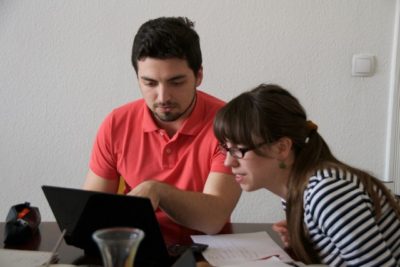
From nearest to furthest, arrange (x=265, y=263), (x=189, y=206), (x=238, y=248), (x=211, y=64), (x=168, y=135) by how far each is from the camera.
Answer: (x=265, y=263) → (x=238, y=248) → (x=189, y=206) → (x=168, y=135) → (x=211, y=64)

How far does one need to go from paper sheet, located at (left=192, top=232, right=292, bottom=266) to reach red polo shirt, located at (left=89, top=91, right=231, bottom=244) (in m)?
0.26

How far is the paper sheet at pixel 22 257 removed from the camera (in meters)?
0.94

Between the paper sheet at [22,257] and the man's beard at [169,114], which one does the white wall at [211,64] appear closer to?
the man's beard at [169,114]

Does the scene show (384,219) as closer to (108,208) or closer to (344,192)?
(344,192)

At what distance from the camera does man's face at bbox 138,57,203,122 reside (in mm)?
1395

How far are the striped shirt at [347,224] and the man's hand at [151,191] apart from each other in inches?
14.5

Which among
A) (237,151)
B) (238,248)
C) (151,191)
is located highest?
(237,151)

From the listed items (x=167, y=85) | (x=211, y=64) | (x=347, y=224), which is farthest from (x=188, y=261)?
(x=211, y=64)

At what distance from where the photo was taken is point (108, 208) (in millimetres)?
950

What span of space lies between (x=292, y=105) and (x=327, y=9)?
118 cm

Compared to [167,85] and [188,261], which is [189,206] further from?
[188,261]

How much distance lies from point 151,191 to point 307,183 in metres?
0.39

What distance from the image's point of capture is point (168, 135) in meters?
1.51

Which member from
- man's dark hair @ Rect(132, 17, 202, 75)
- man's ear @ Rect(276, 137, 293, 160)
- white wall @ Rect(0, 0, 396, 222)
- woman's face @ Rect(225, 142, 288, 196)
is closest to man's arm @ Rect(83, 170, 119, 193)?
man's dark hair @ Rect(132, 17, 202, 75)
